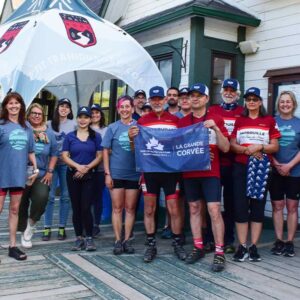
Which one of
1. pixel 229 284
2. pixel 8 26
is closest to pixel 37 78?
pixel 8 26

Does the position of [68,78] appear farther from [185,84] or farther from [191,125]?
[191,125]

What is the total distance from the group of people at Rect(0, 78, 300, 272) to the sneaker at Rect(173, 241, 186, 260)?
1 cm

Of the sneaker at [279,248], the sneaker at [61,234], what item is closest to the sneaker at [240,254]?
the sneaker at [279,248]

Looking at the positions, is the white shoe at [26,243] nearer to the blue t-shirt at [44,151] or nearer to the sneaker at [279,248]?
the blue t-shirt at [44,151]

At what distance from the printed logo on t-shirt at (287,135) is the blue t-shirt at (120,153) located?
5.56 feet

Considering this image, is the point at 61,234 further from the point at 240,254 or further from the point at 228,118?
the point at 228,118

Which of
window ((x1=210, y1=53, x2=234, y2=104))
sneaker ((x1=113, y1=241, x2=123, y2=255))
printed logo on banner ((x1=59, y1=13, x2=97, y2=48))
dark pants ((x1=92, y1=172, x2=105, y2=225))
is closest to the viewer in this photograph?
sneaker ((x1=113, y1=241, x2=123, y2=255))

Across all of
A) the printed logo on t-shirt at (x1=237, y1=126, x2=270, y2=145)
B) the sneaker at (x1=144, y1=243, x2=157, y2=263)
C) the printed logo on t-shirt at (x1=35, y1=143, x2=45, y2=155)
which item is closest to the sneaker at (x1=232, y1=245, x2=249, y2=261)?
the sneaker at (x1=144, y1=243, x2=157, y2=263)

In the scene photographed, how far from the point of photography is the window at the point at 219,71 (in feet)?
22.7

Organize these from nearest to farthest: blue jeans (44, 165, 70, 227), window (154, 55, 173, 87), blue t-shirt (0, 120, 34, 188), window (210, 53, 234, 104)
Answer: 1. blue t-shirt (0, 120, 34, 188)
2. blue jeans (44, 165, 70, 227)
3. window (210, 53, 234, 104)
4. window (154, 55, 173, 87)

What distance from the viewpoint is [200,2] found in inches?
260

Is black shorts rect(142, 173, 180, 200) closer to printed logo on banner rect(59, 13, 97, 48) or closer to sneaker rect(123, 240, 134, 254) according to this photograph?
sneaker rect(123, 240, 134, 254)

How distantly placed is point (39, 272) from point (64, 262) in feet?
1.14

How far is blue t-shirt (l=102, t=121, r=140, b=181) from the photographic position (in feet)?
15.7
